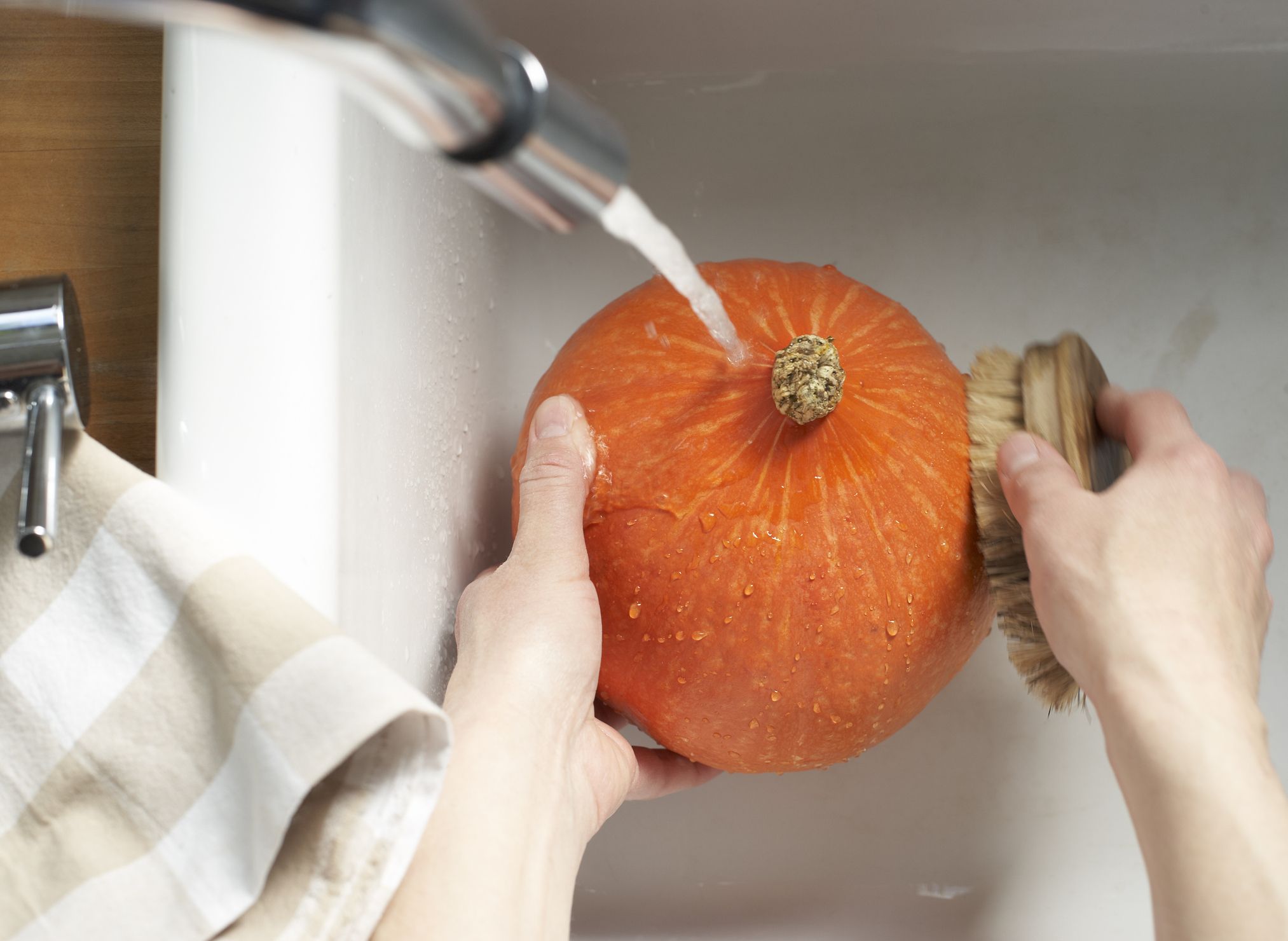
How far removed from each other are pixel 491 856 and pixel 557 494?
234mm

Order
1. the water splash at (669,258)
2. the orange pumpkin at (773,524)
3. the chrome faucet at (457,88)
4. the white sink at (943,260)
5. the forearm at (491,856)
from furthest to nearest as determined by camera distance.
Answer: the white sink at (943,260) → the orange pumpkin at (773,524) → the forearm at (491,856) → the water splash at (669,258) → the chrome faucet at (457,88)

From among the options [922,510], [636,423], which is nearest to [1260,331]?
[922,510]

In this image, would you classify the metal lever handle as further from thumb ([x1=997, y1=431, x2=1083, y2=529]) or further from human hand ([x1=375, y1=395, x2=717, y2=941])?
thumb ([x1=997, y1=431, x2=1083, y2=529])

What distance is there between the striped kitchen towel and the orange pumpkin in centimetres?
21

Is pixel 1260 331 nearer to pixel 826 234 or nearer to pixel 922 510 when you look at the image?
pixel 826 234

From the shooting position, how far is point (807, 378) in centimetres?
60

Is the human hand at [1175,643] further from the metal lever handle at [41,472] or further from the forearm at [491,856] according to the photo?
the metal lever handle at [41,472]

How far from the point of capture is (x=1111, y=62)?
989mm

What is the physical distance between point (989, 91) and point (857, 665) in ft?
2.19

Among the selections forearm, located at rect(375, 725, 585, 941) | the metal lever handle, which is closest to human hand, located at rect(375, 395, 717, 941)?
forearm, located at rect(375, 725, 585, 941)

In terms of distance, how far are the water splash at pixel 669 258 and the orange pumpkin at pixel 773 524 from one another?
0.01 m

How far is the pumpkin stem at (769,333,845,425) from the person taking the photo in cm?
60

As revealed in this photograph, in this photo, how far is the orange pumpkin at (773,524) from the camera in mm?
635

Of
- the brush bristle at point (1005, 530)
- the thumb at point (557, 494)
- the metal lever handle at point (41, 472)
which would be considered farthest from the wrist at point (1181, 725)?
the metal lever handle at point (41, 472)
